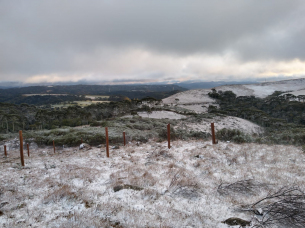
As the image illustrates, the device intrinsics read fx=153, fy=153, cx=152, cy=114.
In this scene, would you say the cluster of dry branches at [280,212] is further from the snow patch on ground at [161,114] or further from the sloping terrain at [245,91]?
the sloping terrain at [245,91]

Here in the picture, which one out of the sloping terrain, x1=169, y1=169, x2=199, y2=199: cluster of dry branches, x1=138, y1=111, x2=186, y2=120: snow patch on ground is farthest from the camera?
the sloping terrain

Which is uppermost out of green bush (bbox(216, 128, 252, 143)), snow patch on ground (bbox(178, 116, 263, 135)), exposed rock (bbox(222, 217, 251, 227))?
exposed rock (bbox(222, 217, 251, 227))

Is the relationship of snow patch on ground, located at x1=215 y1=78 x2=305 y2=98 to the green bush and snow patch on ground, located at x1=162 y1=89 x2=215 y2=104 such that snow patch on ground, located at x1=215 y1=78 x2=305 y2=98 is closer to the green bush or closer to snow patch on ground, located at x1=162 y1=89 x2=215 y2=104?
snow patch on ground, located at x1=162 y1=89 x2=215 y2=104

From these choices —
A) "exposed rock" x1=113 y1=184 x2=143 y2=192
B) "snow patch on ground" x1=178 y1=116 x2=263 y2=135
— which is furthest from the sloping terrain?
"exposed rock" x1=113 y1=184 x2=143 y2=192

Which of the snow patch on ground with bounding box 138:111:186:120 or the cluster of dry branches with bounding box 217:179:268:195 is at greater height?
the cluster of dry branches with bounding box 217:179:268:195

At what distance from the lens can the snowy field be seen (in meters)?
2.97

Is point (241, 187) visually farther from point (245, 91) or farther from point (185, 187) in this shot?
point (245, 91)

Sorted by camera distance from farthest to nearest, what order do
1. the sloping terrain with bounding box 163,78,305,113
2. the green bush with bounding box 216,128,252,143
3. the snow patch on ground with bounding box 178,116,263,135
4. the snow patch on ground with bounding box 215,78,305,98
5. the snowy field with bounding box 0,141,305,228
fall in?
the snow patch on ground with bounding box 215,78,305,98 < the sloping terrain with bounding box 163,78,305,113 < the snow patch on ground with bounding box 178,116,263,135 < the green bush with bounding box 216,128,252,143 < the snowy field with bounding box 0,141,305,228

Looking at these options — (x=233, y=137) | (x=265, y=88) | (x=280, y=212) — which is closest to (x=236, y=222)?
(x=280, y=212)

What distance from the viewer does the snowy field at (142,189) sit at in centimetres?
297

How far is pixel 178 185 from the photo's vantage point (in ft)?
13.7

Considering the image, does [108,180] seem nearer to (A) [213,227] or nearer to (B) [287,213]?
(A) [213,227]

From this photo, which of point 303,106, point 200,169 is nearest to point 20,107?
point 200,169

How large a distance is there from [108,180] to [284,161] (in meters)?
6.65
